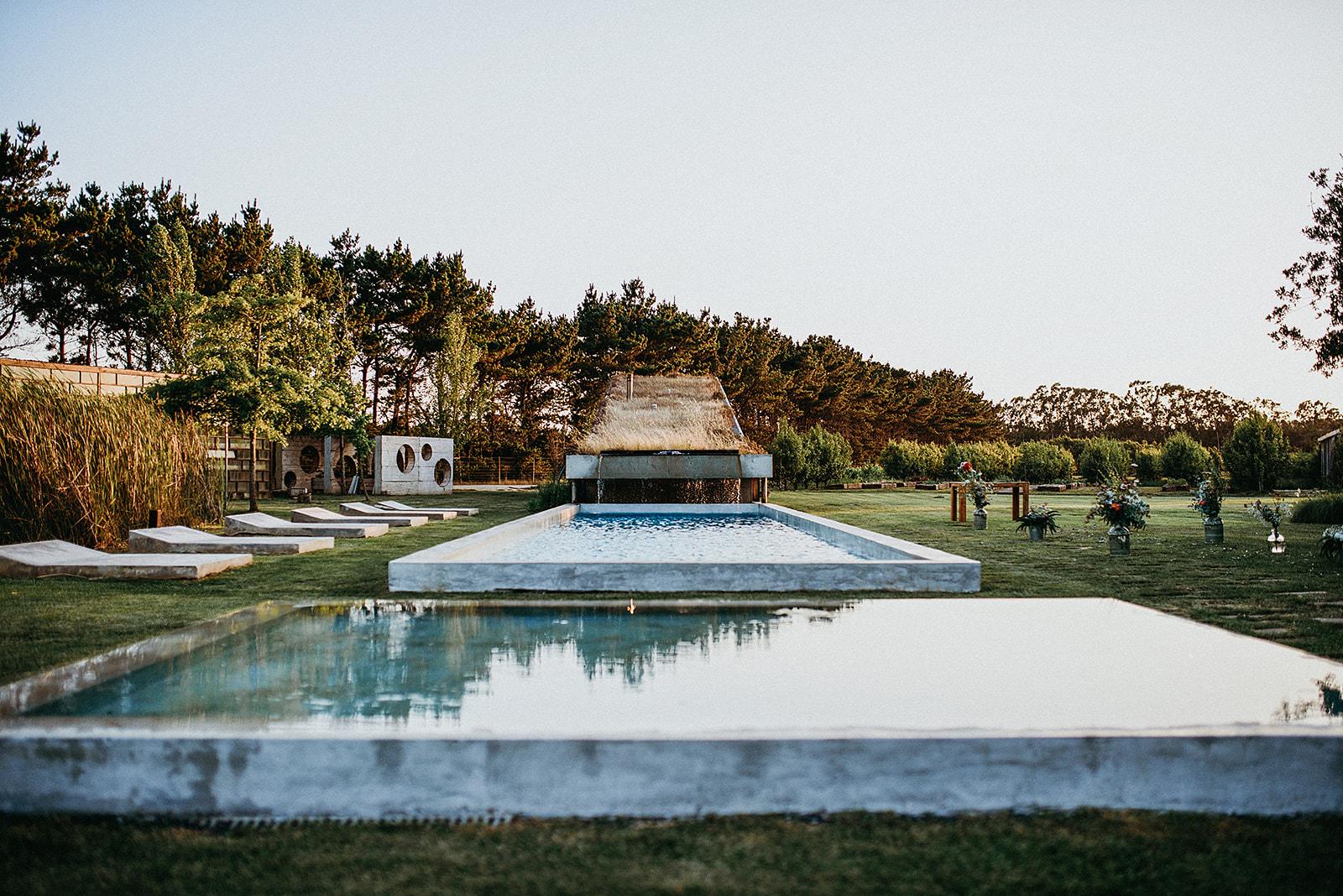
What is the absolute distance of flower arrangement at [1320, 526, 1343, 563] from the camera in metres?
7.98

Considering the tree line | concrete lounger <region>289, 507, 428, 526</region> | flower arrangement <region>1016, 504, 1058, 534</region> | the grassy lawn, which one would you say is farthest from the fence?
the grassy lawn

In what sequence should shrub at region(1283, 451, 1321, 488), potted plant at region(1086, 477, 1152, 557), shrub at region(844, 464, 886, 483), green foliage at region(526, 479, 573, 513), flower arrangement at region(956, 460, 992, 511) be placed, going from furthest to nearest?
shrub at region(844, 464, 886, 483)
shrub at region(1283, 451, 1321, 488)
green foliage at region(526, 479, 573, 513)
flower arrangement at region(956, 460, 992, 511)
potted plant at region(1086, 477, 1152, 557)

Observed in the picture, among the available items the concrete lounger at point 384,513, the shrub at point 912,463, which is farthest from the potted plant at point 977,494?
the shrub at point 912,463

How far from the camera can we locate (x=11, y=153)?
26234 millimetres

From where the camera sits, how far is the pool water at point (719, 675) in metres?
2.75

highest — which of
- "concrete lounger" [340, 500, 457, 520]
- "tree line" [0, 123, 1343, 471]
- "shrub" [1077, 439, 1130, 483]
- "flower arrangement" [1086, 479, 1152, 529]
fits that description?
"tree line" [0, 123, 1343, 471]

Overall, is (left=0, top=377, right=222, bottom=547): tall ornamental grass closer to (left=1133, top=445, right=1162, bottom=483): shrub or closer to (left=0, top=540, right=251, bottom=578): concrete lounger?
(left=0, top=540, right=251, bottom=578): concrete lounger

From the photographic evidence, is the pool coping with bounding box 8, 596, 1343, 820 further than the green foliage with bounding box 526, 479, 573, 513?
No

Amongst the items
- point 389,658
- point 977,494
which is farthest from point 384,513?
point 389,658

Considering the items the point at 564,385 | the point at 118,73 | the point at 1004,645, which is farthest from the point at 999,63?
the point at 564,385

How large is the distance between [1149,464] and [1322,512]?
15.4 meters

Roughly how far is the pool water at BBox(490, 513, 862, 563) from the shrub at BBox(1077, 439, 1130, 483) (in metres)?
17.4

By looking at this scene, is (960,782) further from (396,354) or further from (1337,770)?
(396,354)

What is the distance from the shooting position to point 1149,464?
93.0ft
